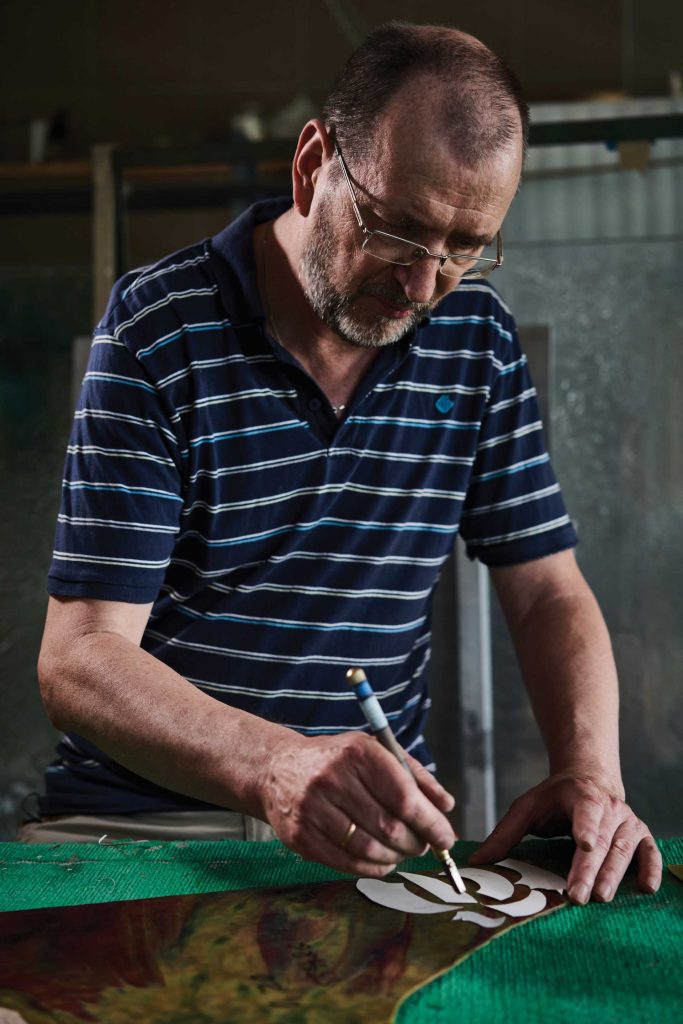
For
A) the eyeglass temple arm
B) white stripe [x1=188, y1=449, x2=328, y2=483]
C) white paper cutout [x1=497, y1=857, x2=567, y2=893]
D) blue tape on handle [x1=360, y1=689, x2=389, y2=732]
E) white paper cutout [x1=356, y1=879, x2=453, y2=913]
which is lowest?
white paper cutout [x1=497, y1=857, x2=567, y2=893]

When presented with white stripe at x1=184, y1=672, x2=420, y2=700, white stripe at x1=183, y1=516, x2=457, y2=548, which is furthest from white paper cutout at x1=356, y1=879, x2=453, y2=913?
white stripe at x1=183, y1=516, x2=457, y2=548

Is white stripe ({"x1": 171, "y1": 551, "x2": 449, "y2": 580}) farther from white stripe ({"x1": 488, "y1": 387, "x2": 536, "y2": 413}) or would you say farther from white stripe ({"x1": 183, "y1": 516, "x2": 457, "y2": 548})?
white stripe ({"x1": 488, "y1": 387, "x2": 536, "y2": 413})

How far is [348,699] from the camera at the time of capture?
147cm

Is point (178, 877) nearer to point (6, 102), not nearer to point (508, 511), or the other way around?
point (508, 511)

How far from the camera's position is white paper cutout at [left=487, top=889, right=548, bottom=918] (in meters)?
1.06

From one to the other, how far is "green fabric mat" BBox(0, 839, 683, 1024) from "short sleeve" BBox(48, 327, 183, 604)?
30 centimetres

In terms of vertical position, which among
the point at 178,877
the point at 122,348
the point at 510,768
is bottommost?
the point at 510,768

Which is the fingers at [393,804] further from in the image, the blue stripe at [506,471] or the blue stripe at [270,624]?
the blue stripe at [506,471]

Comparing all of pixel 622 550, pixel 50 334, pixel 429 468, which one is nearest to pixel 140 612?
pixel 429 468

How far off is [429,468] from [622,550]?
1.03m

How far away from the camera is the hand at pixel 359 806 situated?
950 mm

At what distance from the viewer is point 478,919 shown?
1.05 m

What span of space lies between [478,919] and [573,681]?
0.47 m

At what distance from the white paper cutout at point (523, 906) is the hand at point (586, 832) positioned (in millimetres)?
35
